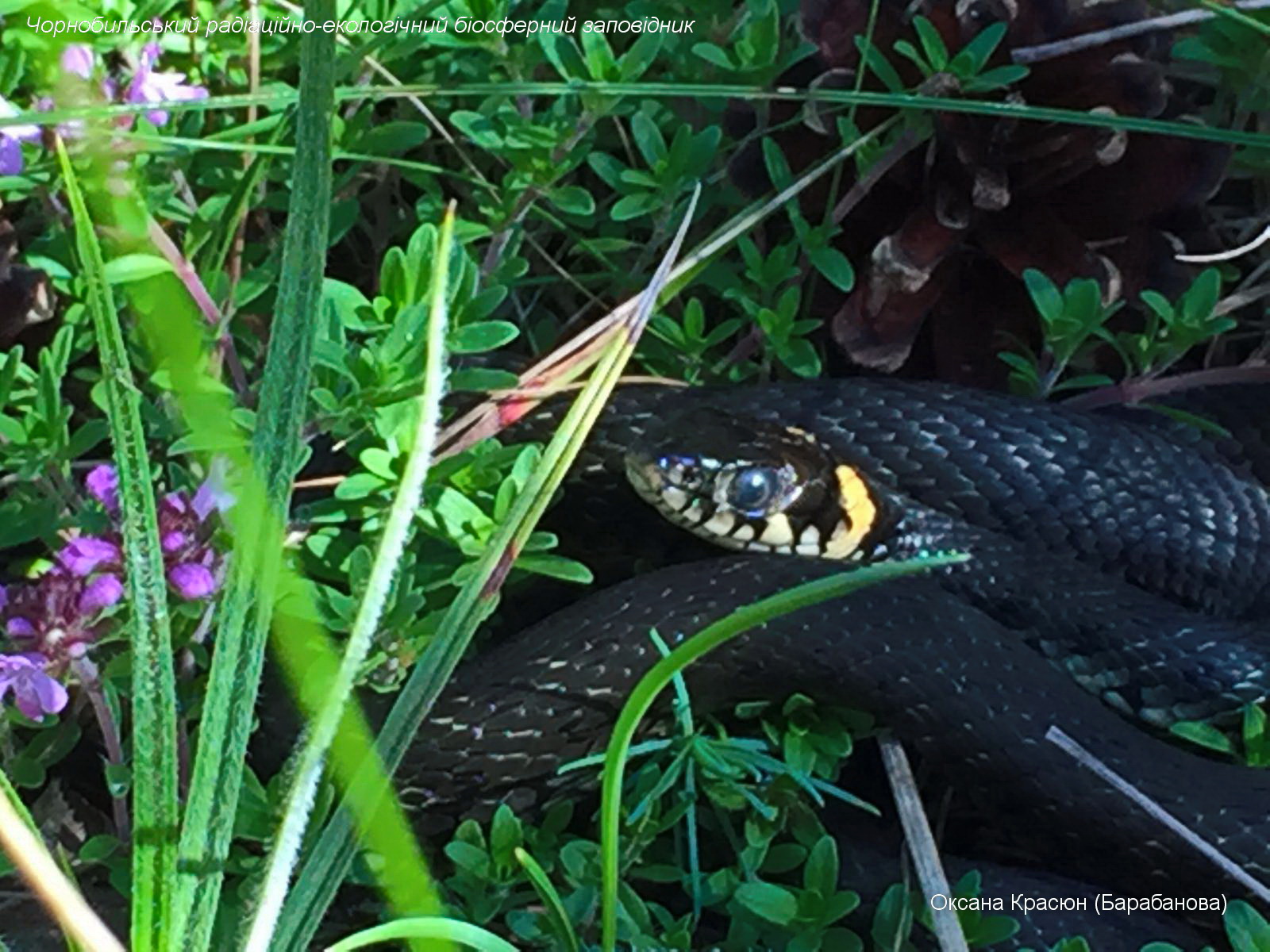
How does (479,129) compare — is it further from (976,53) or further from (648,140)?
(976,53)

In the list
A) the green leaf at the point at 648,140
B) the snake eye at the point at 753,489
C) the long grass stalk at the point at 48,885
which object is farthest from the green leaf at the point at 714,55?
the long grass stalk at the point at 48,885

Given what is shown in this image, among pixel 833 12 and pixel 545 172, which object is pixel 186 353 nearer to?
pixel 545 172

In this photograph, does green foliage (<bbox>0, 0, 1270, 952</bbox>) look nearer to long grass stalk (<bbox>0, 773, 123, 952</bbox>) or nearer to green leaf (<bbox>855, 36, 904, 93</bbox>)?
green leaf (<bbox>855, 36, 904, 93</bbox>)

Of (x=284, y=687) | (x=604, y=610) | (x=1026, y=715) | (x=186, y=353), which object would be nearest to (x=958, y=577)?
(x=1026, y=715)

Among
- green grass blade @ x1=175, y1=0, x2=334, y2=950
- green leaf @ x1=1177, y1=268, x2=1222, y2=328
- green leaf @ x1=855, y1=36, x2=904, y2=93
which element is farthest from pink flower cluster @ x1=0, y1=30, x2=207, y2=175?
green leaf @ x1=1177, y1=268, x2=1222, y2=328

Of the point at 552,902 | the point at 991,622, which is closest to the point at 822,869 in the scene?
the point at 552,902
